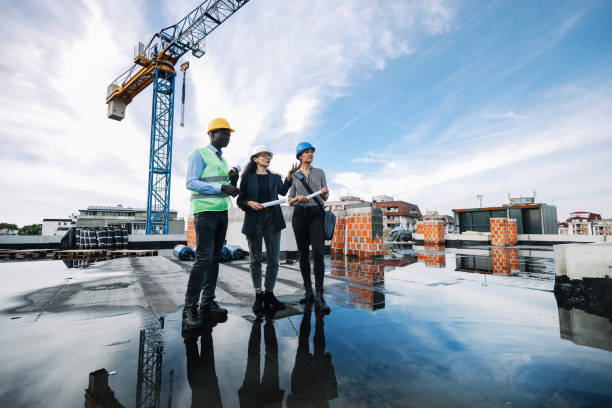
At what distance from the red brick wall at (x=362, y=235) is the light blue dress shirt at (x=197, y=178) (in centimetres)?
548

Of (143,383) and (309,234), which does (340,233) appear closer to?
(309,234)

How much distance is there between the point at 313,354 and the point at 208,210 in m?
1.35

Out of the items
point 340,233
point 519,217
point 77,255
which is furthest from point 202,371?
point 519,217

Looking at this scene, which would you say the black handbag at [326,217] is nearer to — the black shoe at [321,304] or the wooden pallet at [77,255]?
the black shoe at [321,304]

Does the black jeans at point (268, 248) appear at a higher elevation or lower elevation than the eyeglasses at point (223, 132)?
lower

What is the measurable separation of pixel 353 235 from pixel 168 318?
5873 millimetres

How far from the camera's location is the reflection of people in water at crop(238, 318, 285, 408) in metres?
1.08

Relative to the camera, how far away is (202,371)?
1.32 m

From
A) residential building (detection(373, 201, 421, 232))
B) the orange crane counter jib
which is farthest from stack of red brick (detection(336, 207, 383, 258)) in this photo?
residential building (detection(373, 201, 421, 232))

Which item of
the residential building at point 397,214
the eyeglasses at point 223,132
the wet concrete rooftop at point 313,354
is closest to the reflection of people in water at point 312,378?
the wet concrete rooftop at point 313,354

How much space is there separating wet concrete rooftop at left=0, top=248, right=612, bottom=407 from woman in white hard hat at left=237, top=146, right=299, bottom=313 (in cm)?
29

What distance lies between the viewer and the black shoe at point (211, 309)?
7.40 ft

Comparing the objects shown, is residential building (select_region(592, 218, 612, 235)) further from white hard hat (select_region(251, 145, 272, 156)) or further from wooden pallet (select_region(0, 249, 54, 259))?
wooden pallet (select_region(0, 249, 54, 259))

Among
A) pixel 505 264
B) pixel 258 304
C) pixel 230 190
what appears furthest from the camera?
pixel 505 264
